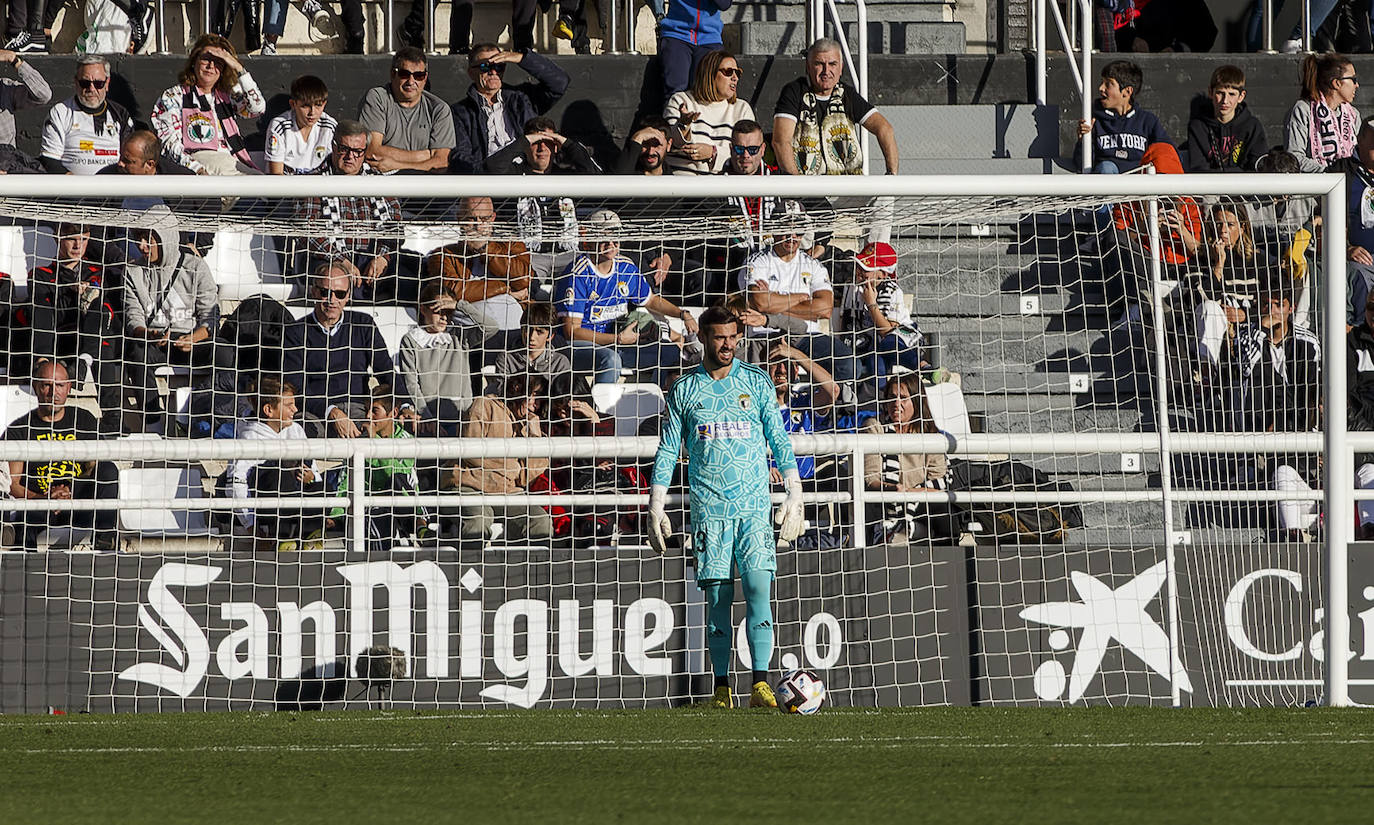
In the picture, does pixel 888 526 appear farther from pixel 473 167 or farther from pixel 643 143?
pixel 473 167

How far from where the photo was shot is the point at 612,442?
8391 millimetres

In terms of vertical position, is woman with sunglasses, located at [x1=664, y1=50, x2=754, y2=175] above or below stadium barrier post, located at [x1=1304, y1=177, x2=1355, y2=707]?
above

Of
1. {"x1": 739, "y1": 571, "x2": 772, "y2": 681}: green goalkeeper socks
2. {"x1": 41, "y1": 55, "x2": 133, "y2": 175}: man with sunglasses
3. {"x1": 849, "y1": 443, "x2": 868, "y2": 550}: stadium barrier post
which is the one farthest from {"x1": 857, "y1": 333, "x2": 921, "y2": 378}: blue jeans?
{"x1": 41, "y1": 55, "x2": 133, "y2": 175}: man with sunglasses

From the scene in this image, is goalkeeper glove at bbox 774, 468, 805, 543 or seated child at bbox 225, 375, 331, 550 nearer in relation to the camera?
goalkeeper glove at bbox 774, 468, 805, 543

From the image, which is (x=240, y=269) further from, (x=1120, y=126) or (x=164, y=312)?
(x=1120, y=126)

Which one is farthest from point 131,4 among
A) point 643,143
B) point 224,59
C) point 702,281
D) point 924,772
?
point 924,772

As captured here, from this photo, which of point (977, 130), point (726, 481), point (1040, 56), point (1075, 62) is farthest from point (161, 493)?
point (1040, 56)

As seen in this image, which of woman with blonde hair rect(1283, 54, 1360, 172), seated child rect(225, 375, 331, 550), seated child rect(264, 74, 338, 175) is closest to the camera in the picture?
seated child rect(225, 375, 331, 550)

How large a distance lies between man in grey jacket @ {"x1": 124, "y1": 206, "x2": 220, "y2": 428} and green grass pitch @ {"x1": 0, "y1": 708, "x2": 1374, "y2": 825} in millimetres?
2742

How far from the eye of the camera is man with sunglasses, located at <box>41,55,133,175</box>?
11461 mm

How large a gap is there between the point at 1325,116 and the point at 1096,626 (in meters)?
5.35

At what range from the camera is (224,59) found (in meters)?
11.7

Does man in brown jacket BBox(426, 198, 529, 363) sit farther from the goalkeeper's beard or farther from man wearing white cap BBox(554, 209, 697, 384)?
the goalkeeper's beard

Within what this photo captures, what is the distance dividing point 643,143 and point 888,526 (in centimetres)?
301
